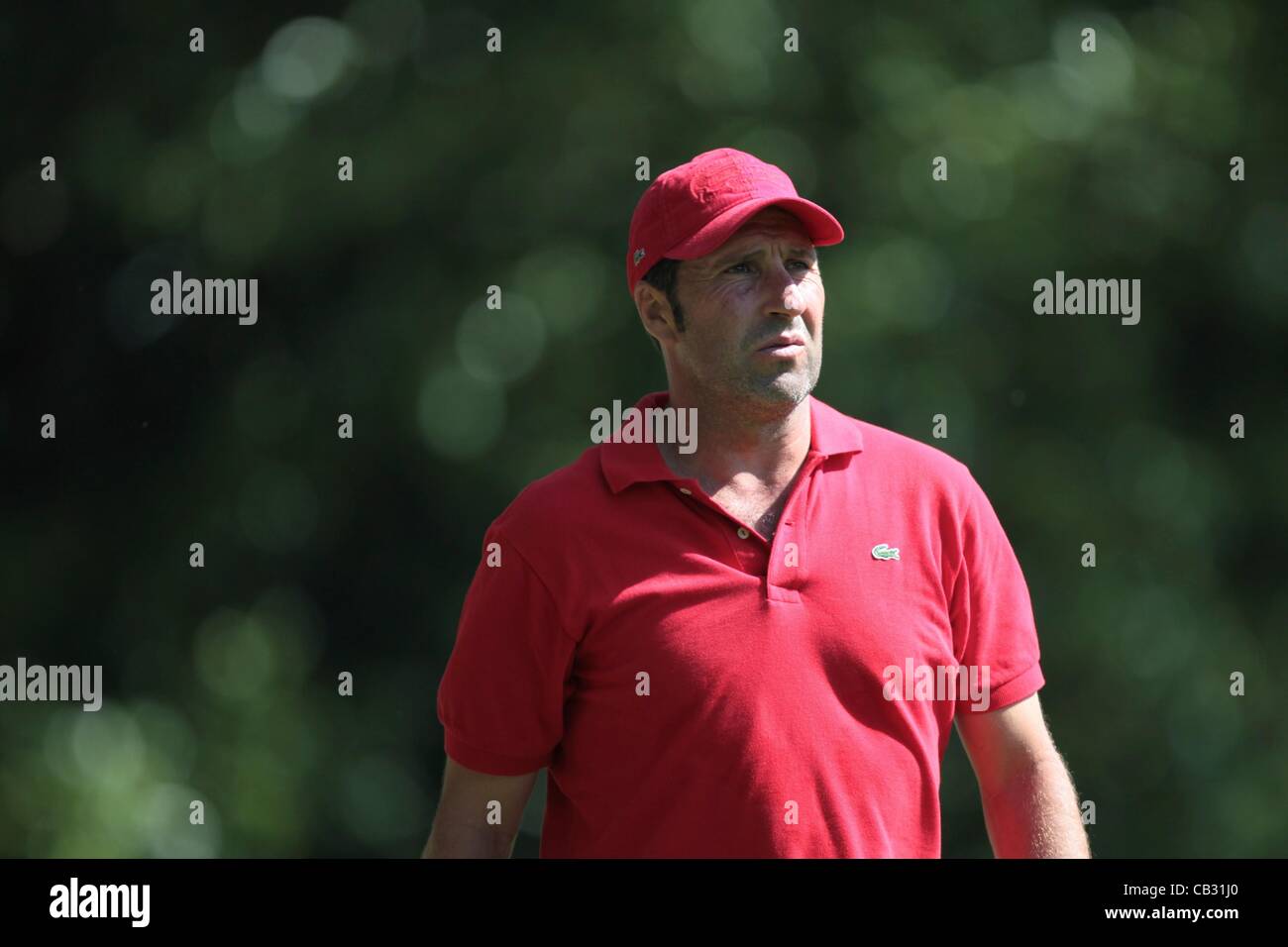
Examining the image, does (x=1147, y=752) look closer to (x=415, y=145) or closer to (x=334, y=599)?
(x=334, y=599)

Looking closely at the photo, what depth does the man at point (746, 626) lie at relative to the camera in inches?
88.8

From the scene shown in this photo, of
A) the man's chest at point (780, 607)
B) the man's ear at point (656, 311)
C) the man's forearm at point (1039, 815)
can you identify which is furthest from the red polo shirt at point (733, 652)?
the man's ear at point (656, 311)

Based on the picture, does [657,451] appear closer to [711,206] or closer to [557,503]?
[557,503]

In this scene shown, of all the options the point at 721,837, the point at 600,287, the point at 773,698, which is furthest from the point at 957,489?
the point at 600,287

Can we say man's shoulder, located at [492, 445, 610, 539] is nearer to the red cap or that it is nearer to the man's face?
the man's face

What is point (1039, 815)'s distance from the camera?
7.80 feet

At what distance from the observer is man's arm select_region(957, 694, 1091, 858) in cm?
238

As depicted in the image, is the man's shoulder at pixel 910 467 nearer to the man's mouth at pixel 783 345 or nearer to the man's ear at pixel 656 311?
the man's mouth at pixel 783 345

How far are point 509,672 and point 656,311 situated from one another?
1.97 ft

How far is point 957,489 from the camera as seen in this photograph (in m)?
2.43

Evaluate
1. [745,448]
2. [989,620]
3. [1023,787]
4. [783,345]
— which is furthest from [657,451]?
[1023,787]

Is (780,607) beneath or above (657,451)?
beneath

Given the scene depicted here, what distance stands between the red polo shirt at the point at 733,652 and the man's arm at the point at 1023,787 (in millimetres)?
36

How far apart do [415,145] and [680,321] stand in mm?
2920
